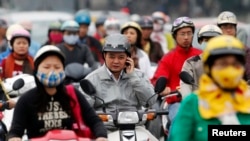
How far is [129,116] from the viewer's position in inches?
388

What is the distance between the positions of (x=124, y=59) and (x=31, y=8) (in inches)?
755

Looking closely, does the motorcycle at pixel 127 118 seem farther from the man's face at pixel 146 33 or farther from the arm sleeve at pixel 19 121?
the man's face at pixel 146 33

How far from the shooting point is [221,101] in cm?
706

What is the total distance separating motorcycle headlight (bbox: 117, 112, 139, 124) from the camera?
32.2ft

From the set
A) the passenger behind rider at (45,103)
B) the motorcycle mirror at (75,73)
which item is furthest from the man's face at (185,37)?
the passenger behind rider at (45,103)

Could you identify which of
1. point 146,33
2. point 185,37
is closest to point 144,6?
point 146,33

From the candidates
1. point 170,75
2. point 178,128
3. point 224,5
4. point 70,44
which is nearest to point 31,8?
point 224,5

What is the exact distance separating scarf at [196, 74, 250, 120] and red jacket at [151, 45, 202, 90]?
17.4 feet

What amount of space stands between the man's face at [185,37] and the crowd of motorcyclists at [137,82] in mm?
12

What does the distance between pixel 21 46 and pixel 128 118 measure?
431 centimetres

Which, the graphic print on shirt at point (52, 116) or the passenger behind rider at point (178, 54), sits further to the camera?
the passenger behind rider at point (178, 54)

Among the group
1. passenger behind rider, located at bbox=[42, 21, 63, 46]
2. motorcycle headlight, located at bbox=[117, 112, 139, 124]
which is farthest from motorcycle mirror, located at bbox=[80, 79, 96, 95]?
passenger behind rider, located at bbox=[42, 21, 63, 46]

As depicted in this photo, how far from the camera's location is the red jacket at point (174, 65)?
40.9 ft

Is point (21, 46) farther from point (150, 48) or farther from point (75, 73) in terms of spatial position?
point (150, 48)
